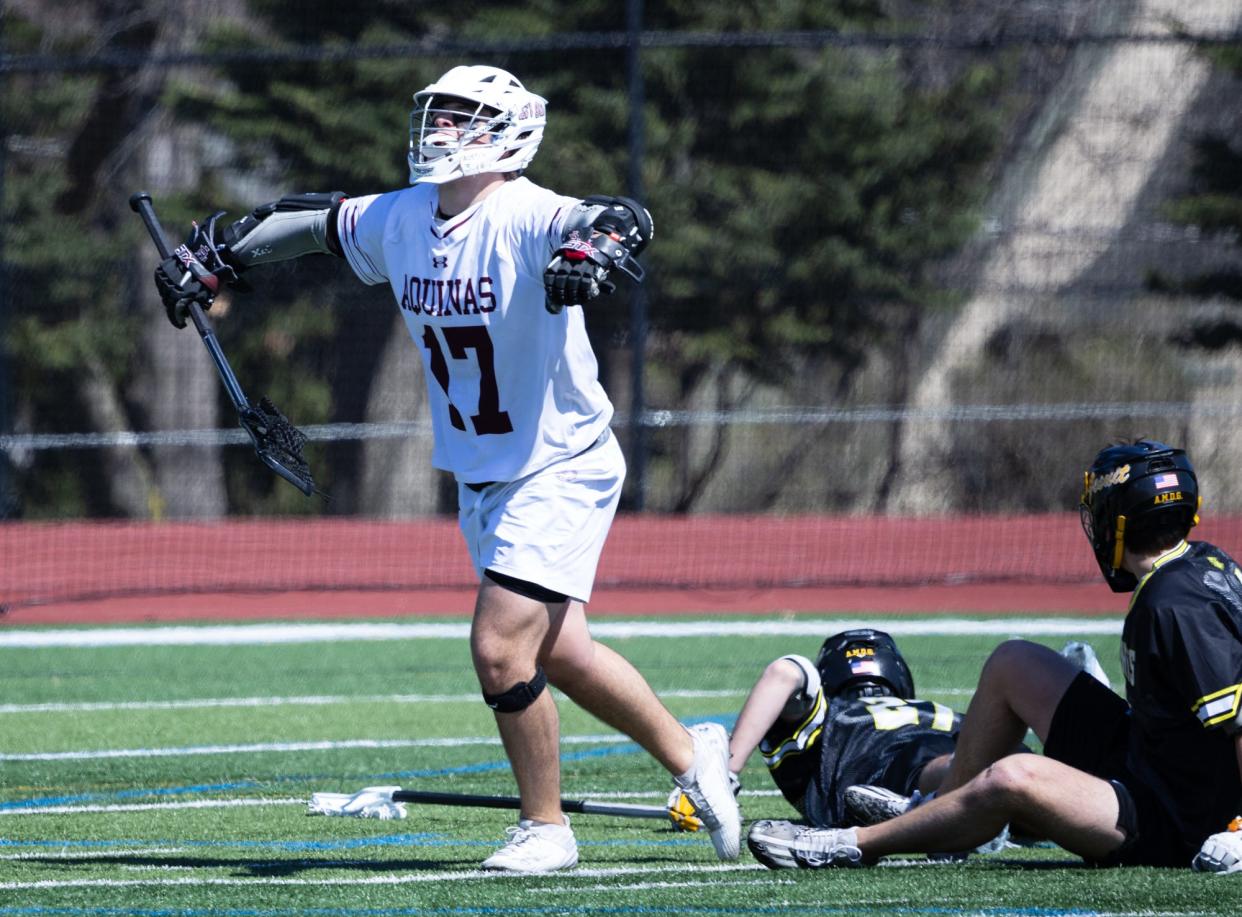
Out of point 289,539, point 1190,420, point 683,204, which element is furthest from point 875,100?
point 289,539

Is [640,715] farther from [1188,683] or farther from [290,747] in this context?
[290,747]

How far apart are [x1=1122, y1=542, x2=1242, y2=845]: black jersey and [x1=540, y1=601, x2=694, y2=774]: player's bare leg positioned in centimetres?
131

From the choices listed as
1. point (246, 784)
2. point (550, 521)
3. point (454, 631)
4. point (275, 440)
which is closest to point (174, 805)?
point (246, 784)

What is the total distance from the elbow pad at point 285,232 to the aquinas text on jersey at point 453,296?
573 millimetres

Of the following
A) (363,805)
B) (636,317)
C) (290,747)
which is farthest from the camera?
(636,317)

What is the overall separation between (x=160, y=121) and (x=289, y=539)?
6169 millimetres

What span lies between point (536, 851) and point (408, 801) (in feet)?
3.41

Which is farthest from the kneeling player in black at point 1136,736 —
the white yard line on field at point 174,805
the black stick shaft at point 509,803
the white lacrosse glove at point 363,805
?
the white yard line on field at point 174,805

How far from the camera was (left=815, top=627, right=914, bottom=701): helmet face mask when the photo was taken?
626 centimetres

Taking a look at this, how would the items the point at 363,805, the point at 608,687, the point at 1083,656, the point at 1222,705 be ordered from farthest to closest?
1. the point at 363,805
2. the point at 1083,656
3. the point at 608,687
4. the point at 1222,705

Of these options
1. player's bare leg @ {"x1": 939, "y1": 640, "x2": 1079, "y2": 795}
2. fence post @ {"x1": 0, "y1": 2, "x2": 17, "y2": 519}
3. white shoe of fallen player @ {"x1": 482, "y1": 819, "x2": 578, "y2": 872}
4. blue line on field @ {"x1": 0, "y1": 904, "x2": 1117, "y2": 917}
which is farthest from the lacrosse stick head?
fence post @ {"x1": 0, "y1": 2, "x2": 17, "y2": 519}

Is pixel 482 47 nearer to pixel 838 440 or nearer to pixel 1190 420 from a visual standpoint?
pixel 838 440

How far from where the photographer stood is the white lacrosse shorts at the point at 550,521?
5141 mm

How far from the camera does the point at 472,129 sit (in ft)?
17.4
